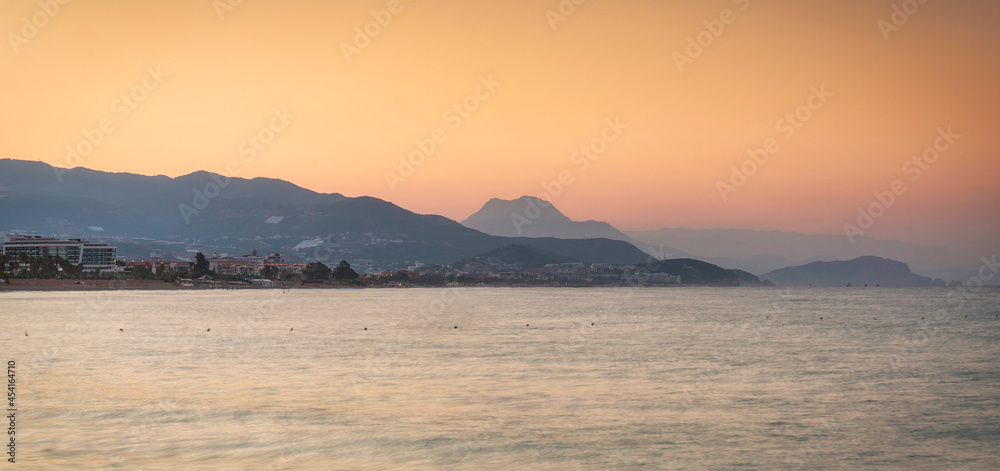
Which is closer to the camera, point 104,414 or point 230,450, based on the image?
point 230,450

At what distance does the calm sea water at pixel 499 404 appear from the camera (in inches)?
865

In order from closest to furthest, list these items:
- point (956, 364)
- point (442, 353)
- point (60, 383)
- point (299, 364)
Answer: point (60, 383) → point (299, 364) → point (956, 364) → point (442, 353)

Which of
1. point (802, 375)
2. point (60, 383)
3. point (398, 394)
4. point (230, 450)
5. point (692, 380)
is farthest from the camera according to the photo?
point (802, 375)

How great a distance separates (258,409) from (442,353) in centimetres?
2258

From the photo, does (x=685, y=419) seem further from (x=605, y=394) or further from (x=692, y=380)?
(x=692, y=380)

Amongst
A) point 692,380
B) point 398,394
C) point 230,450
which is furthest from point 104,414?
point 692,380

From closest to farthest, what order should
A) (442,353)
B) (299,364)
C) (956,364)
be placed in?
(299,364)
(956,364)
(442,353)

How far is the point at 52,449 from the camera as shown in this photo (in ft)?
73.3

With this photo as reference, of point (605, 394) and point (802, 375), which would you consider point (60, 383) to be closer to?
point (605, 394)

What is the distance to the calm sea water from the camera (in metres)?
22.0

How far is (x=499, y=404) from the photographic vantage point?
30.0 metres

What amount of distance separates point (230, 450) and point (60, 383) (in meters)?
17.6

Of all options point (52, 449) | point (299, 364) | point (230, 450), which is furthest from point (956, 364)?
point (52, 449)

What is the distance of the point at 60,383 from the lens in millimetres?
35188
